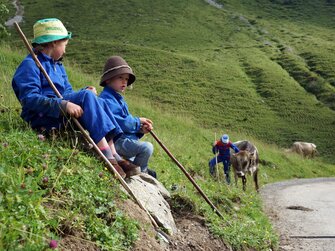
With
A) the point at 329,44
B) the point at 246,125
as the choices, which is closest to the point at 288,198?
the point at 246,125

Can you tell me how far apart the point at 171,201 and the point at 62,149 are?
7.80 feet

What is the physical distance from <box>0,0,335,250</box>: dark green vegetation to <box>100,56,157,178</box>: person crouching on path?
1.13 m

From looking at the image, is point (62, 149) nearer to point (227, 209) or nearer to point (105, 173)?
point (105, 173)

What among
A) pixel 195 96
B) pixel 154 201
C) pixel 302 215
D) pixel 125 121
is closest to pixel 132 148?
pixel 125 121

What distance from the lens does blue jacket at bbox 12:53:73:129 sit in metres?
5.57

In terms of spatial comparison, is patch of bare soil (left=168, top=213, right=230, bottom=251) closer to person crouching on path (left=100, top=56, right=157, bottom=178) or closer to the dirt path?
person crouching on path (left=100, top=56, right=157, bottom=178)

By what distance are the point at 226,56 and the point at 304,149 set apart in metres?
30.9

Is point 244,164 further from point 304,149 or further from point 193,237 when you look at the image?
point 304,149

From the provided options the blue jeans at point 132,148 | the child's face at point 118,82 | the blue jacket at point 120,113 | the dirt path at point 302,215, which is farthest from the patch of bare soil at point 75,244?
the dirt path at point 302,215

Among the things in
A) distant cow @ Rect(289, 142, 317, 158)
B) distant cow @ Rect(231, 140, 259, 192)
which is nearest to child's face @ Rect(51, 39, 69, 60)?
distant cow @ Rect(231, 140, 259, 192)

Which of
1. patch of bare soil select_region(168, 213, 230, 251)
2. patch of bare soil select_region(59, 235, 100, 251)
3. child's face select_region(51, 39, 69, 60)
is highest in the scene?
child's face select_region(51, 39, 69, 60)

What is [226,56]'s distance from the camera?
202ft

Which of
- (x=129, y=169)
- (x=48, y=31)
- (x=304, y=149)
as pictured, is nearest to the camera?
(x=129, y=169)

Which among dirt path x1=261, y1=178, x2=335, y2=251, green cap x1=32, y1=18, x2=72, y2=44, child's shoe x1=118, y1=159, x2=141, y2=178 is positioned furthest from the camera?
dirt path x1=261, y1=178, x2=335, y2=251
